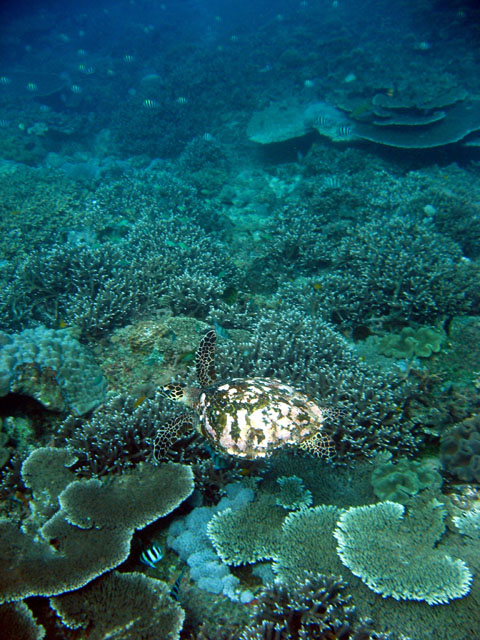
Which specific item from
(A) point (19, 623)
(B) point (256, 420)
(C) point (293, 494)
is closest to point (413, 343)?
(C) point (293, 494)

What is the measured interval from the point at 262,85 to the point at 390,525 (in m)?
21.2

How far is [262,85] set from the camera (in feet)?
59.2

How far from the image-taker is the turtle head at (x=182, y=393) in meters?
3.49

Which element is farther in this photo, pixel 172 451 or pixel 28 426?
pixel 28 426

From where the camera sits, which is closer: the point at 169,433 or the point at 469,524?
the point at 469,524

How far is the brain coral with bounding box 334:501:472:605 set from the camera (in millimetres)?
2516

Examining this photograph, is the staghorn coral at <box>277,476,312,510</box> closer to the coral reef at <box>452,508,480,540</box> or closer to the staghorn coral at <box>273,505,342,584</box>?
the staghorn coral at <box>273,505,342,584</box>

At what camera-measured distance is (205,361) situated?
3.72 m

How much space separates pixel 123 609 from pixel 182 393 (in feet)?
5.92

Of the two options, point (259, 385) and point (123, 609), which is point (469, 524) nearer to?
point (259, 385)

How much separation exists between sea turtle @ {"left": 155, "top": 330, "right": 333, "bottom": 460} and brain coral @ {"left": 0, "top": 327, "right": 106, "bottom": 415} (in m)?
1.55

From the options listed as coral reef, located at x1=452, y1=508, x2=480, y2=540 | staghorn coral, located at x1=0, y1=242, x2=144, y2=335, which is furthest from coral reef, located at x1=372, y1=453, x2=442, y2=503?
staghorn coral, located at x1=0, y1=242, x2=144, y2=335

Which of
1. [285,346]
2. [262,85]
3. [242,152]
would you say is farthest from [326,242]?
[262,85]

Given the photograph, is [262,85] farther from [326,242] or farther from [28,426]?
[28,426]
